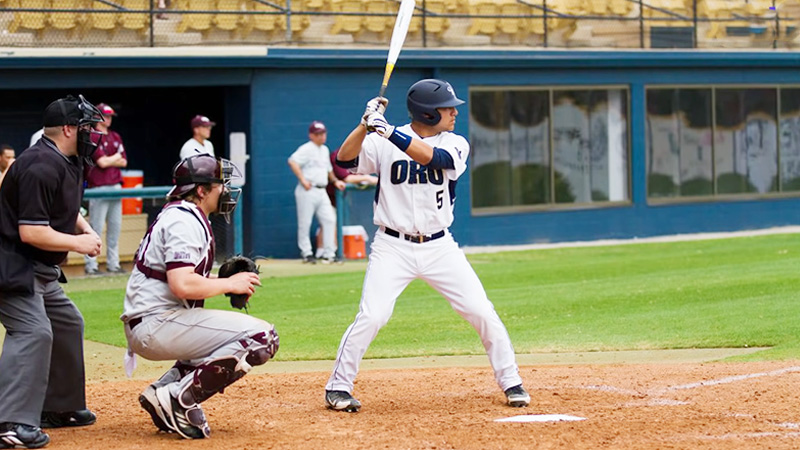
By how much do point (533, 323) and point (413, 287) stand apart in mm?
3802

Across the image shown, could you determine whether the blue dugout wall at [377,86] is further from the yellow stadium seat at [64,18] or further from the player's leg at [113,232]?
the player's leg at [113,232]

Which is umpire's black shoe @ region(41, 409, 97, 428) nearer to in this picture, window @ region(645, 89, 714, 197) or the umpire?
the umpire

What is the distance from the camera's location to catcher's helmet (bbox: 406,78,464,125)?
727 cm

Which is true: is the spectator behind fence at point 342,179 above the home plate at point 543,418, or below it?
above

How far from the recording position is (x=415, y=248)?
723 cm

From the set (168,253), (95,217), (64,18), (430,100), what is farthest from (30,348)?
(64,18)

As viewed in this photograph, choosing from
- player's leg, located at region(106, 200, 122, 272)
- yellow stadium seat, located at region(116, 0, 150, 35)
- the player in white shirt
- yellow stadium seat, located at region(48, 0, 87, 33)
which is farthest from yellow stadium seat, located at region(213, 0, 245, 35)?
player's leg, located at region(106, 200, 122, 272)

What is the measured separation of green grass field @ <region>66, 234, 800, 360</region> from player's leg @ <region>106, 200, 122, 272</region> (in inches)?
21.2

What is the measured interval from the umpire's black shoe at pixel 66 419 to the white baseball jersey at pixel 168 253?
848 millimetres

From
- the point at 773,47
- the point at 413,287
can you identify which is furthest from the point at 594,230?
the point at 413,287

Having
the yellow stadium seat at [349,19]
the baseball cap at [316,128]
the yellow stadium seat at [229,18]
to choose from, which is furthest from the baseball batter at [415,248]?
the yellow stadium seat at [349,19]

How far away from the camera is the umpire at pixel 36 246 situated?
6.31 meters

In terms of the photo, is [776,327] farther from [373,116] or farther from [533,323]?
[373,116]

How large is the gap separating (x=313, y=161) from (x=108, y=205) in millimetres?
3015
